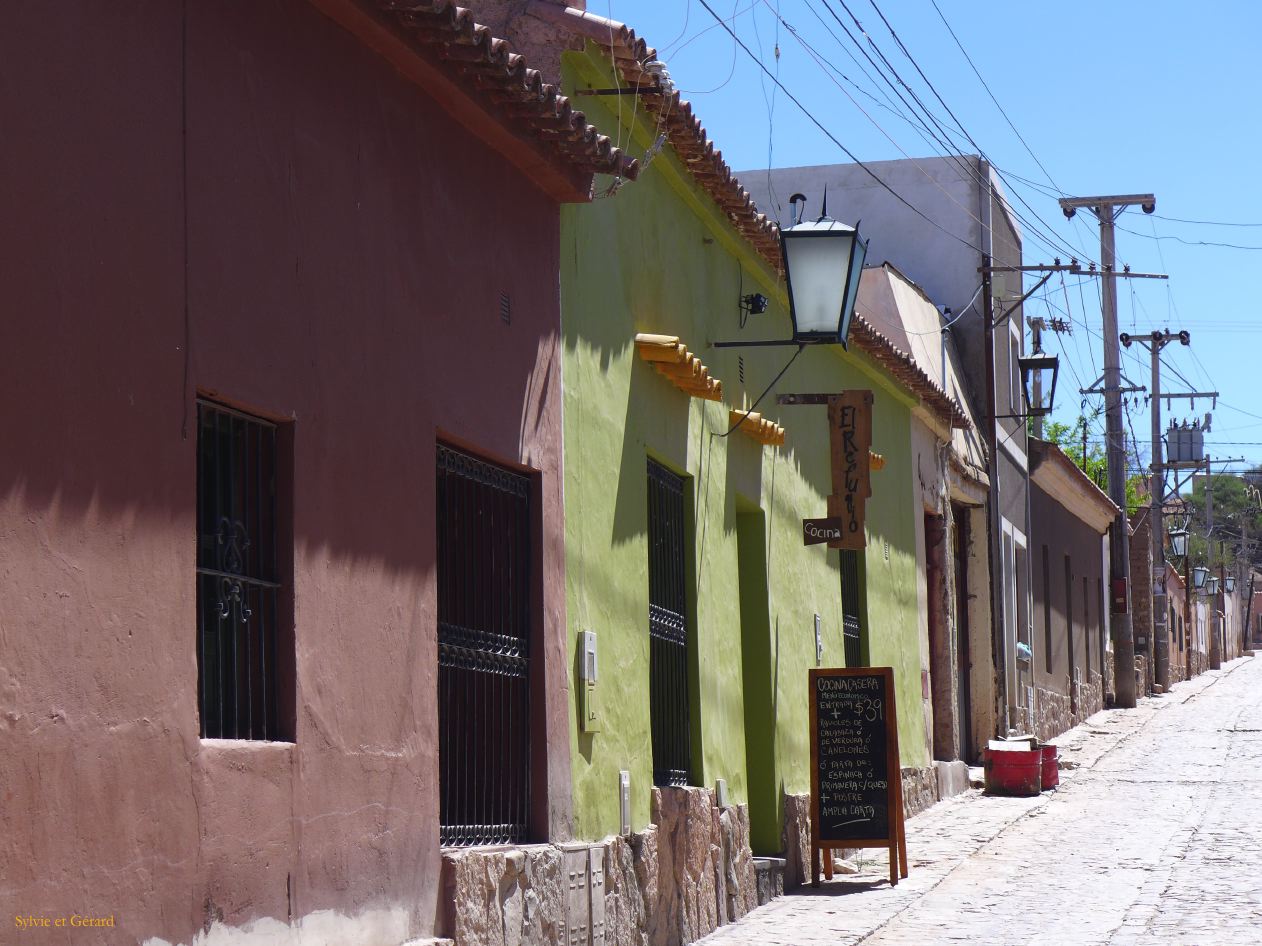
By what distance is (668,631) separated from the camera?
388 inches

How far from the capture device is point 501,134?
24.0ft

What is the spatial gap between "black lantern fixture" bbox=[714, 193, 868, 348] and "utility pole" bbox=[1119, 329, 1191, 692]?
2936 cm

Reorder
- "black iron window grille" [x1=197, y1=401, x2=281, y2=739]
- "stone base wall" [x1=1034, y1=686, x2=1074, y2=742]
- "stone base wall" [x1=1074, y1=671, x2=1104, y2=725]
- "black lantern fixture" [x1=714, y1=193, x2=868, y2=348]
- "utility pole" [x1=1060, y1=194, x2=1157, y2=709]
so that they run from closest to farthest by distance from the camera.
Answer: "black iron window grille" [x1=197, y1=401, x2=281, y2=739], "black lantern fixture" [x1=714, y1=193, x2=868, y2=348], "stone base wall" [x1=1034, y1=686, x2=1074, y2=742], "stone base wall" [x1=1074, y1=671, x2=1104, y2=725], "utility pole" [x1=1060, y1=194, x2=1157, y2=709]

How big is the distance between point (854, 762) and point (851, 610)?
3.28 meters

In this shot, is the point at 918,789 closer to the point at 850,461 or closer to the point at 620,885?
the point at 850,461

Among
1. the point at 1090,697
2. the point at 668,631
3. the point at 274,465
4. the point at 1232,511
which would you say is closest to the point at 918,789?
the point at 668,631

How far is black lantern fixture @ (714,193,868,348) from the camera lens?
1023 centimetres

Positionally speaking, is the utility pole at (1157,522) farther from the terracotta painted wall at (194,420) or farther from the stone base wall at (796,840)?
the terracotta painted wall at (194,420)

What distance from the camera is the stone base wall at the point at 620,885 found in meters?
6.61

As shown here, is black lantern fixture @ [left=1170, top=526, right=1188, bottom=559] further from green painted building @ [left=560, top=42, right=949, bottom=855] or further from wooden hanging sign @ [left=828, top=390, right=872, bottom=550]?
wooden hanging sign @ [left=828, top=390, right=872, bottom=550]

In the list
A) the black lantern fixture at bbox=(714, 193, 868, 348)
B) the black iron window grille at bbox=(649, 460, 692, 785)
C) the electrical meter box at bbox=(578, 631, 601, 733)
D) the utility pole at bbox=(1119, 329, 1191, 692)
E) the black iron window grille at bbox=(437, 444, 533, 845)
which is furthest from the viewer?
the utility pole at bbox=(1119, 329, 1191, 692)

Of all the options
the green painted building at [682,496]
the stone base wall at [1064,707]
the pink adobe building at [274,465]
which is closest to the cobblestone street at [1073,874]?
the green painted building at [682,496]

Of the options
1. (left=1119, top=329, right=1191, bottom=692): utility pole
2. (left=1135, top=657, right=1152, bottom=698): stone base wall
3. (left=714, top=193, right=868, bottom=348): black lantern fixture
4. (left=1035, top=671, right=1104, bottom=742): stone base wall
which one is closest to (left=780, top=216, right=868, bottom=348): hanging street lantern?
(left=714, top=193, right=868, bottom=348): black lantern fixture

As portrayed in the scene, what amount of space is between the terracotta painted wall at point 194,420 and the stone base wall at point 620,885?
0.43 m
